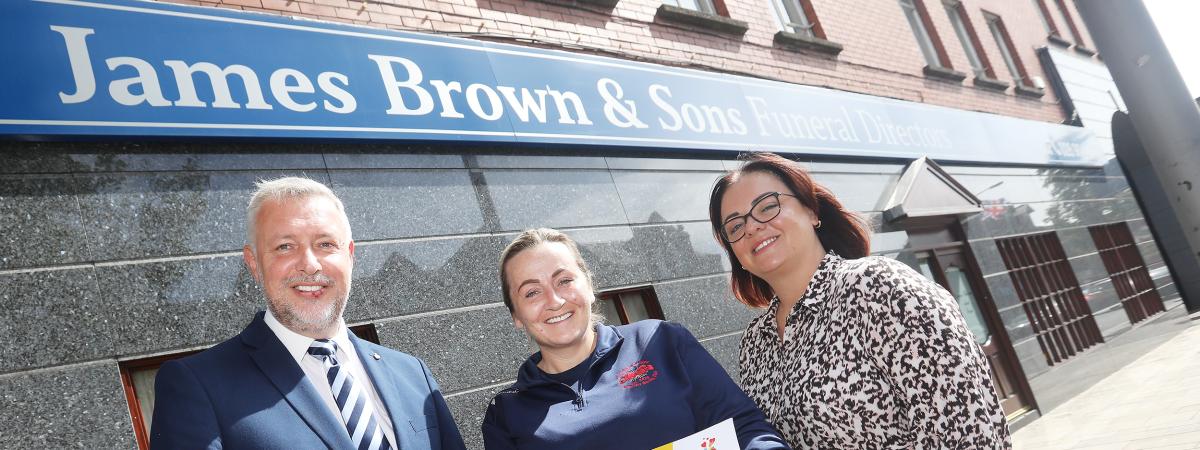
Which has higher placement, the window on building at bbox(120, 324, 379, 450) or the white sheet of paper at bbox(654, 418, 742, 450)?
the window on building at bbox(120, 324, 379, 450)

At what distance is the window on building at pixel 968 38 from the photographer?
11852 millimetres

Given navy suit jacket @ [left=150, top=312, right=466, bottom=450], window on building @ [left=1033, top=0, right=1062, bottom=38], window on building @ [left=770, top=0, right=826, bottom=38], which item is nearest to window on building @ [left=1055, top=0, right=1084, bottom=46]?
window on building @ [left=1033, top=0, right=1062, bottom=38]

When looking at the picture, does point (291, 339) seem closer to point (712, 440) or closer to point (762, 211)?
point (712, 440)

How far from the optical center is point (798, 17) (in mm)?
8914

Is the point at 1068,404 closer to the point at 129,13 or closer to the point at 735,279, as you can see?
the point at 735,279

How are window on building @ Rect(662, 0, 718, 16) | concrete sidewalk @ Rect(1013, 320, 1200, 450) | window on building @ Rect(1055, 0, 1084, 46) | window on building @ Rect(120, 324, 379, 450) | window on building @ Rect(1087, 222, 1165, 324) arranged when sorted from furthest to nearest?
window on building @ Rect(1055, 0, 1084, 46) < window on building @ Rect(1087, 222, 1165, 324) < window on building @ Rect(662, 0, 718, 16) < concrete sidewalk @ Rect(1013, 320, 1200, 450) < window on building @ Rect(120, 324, 379, 450)

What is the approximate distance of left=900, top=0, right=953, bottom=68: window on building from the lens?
431 inches

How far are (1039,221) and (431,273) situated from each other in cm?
978

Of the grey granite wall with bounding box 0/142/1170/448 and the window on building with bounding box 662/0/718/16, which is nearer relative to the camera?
the grey granite wall with bounding box 0/142/1170/448

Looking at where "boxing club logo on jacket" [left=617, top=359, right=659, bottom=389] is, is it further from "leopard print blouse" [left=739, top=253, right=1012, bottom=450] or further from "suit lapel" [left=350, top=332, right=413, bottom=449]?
"suit lapel" [left=350, top=332, right=413, bottom=449]

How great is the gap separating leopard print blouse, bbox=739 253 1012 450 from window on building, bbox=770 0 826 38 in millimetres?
6814

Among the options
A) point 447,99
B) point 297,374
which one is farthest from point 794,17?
point 297,374

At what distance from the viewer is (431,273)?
432cm

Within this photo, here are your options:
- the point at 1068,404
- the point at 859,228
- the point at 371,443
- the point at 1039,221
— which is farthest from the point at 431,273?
the point at 1039,221
